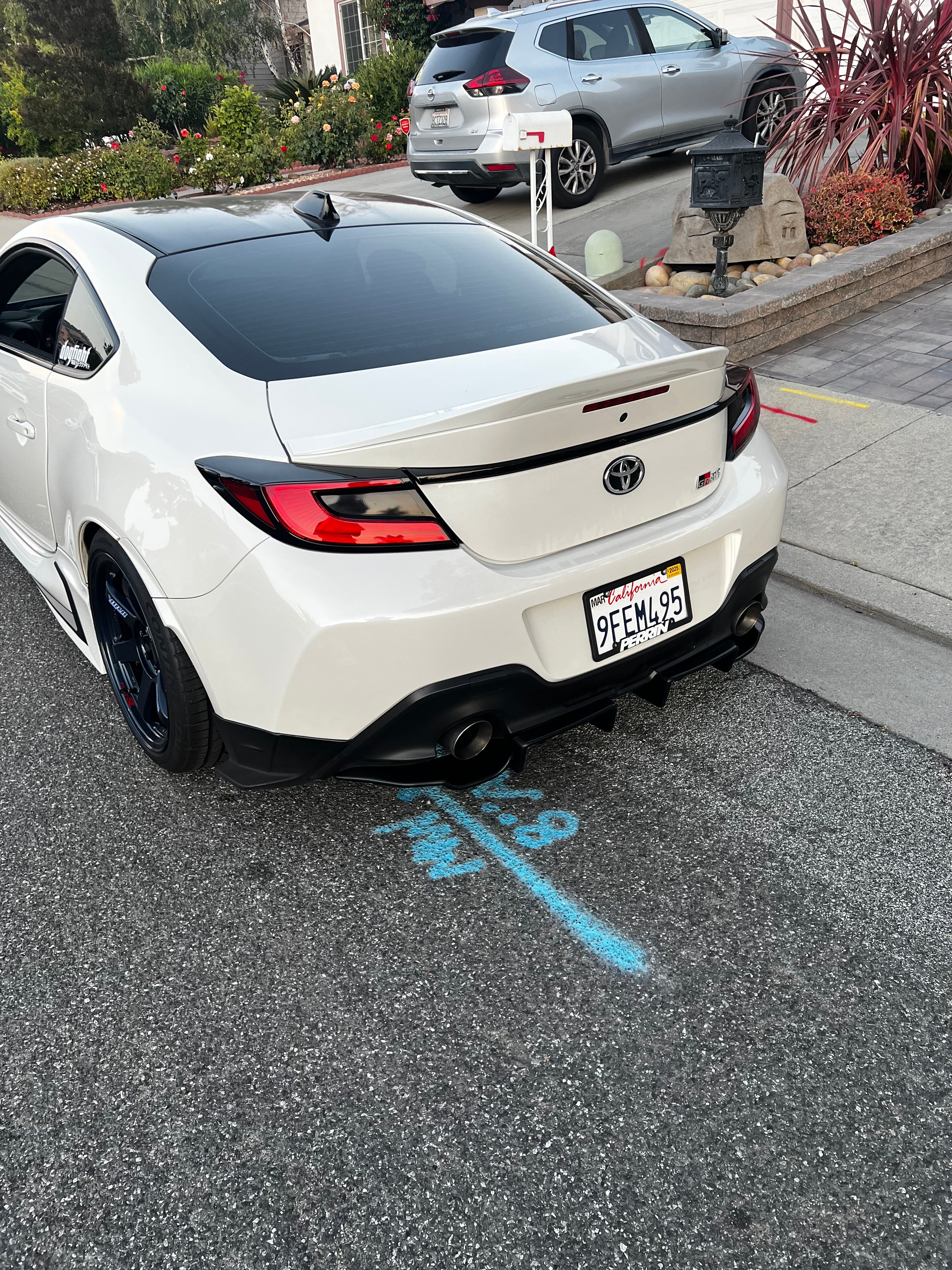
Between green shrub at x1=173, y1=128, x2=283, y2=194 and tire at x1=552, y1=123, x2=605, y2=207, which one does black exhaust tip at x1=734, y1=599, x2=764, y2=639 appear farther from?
green shrub at x1=173, y1=128, x2=283, y2=194

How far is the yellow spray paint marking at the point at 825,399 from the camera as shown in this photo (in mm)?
5895

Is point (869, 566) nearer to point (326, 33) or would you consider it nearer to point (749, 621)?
point (749, 621)

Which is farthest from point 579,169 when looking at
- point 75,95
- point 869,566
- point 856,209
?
point 75,95

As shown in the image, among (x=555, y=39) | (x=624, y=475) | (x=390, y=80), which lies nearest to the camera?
(x=624, y=475)

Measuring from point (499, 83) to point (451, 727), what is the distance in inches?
384

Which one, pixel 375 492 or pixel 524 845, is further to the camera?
pixel 524 845

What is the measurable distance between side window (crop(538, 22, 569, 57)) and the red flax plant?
8.73 ft

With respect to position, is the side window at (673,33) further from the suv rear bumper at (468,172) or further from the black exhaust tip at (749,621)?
the black exhaust tip at (749,621)

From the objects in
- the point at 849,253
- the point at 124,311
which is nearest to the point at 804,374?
the point at 849,253

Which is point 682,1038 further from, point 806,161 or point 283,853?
point 806,161

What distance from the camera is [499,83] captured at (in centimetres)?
1052

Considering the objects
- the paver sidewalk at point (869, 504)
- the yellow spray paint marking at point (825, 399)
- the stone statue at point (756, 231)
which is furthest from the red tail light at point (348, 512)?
the stone statue at point (756, 231)

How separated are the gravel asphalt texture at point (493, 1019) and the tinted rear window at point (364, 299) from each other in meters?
1.29

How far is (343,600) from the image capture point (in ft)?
7.97
